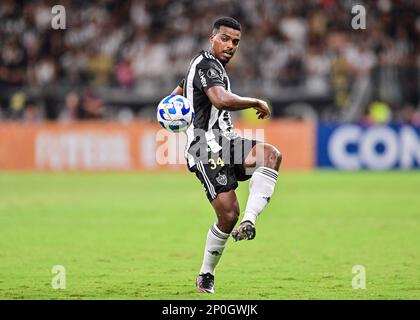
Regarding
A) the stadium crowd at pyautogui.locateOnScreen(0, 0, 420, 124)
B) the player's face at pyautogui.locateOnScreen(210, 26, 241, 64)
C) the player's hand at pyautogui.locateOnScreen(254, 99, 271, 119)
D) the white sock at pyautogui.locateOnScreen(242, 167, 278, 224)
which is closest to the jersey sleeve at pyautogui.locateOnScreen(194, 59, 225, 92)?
the player's face at pyautogui.locateOnScreen(210, 26, 241, 64)

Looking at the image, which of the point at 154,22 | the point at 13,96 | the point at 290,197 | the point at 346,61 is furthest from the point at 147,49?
the point at 290,197

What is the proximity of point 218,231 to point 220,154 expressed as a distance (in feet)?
2.38

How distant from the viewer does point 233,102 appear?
26.0ft

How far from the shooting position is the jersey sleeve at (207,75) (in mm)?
8172

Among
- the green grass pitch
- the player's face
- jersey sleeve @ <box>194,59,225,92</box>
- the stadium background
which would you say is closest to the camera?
jersey sleeve @ <box>194,59,225,92</box>

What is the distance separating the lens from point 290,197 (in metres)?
19.1

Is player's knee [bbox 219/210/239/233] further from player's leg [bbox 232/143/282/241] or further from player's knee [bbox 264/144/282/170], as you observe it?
player's knee [bbox 264/144/282/170]

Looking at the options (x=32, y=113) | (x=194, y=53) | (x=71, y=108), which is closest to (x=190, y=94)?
(x=71, y=108)

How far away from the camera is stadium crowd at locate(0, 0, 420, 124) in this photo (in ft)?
87.3

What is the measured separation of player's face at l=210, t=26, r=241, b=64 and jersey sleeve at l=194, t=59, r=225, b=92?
163 mm

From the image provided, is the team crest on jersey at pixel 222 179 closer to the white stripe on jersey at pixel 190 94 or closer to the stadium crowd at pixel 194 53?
the white stripe on jersey at pixel 190 94
